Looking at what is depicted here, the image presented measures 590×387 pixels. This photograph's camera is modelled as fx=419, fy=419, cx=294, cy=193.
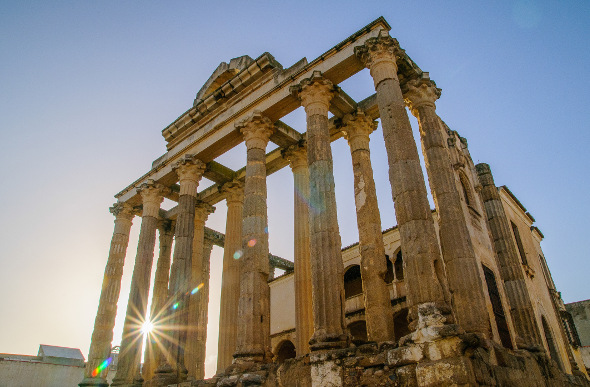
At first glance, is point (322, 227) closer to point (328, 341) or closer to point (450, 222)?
point (328, 341)

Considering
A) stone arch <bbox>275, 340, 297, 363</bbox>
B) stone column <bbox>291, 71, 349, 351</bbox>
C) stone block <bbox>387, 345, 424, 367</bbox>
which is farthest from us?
stone arch <bbox>275, 340, 297, 363</bbox>

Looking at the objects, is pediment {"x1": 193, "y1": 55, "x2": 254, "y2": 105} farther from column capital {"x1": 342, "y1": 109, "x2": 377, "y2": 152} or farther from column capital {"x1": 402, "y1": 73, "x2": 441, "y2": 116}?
column capital {"x1": 402, "y1": 73, "x2": 441, "y2": 116}

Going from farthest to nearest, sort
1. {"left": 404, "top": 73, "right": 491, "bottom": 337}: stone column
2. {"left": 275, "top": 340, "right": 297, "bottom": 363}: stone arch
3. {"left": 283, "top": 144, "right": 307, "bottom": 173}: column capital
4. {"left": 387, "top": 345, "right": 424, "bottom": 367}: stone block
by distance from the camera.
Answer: {"left": 275, "top": 340, "right": 297, "bottom": 363}: stone arch < {"left": 283, "top": 144, "right": 307, "bottom": 173}: column capital < {"left": 404, "top": 73, "right": 491, "bottom": 337}: stone column < {"left": 387, "top": 345, "right": 424, "bottom": 367}: stone block

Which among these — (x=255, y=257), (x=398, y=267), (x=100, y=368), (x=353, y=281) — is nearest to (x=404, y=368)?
(x=255, y=257)

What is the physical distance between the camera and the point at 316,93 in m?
12.7

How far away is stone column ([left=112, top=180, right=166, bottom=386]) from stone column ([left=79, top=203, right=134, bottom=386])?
1496 mm

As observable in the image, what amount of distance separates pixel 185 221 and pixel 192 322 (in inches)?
163

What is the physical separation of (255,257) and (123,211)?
10295 mm

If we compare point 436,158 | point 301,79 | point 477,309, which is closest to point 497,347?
point 477,309

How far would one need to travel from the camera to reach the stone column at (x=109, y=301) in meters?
16.4

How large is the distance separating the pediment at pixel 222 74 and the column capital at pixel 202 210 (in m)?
4.54

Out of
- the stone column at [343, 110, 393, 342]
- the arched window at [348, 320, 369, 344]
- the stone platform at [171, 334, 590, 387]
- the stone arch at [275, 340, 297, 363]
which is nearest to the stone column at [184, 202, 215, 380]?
the stone platform at [171, 334, 590, 387]

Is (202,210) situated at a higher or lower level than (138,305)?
higher

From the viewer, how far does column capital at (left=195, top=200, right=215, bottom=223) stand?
749 inches
